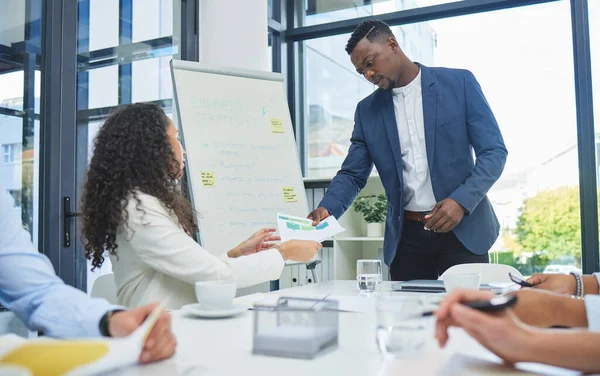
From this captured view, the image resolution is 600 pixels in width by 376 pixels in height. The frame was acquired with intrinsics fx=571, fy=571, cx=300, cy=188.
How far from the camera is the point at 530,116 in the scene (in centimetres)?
387

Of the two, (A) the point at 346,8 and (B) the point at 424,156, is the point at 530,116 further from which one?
(B) the point at 424,156

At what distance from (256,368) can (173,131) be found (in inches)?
48.8

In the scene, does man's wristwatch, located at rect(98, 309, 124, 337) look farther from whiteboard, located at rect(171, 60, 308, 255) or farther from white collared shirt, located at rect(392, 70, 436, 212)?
whiteboard, located at rect(171, 60, 308, 255)

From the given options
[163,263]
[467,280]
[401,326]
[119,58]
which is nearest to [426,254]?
[467,280]

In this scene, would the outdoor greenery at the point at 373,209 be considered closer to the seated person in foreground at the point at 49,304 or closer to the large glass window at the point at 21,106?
the large glass window at the point at 21,106

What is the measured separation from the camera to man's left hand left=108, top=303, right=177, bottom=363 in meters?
0.81

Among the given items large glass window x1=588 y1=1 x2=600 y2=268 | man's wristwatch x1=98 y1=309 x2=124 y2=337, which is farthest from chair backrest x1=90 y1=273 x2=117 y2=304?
large glass window x1=588 y1=1 x2=600 y2=268

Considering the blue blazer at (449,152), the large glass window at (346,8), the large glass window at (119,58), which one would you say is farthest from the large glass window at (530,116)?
the large glass window at (119,58)

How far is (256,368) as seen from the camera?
79cm

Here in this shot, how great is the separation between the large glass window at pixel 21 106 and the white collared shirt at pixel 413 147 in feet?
5.42

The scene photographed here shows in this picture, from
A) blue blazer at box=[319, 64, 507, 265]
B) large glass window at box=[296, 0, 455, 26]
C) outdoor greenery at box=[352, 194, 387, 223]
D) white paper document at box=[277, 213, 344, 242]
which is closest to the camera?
white paper document at box=[277, 213, 344, 242]

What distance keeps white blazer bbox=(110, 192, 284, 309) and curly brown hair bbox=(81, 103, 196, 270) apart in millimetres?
42

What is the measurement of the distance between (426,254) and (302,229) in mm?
625

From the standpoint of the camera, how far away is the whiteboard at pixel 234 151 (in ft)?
9.69
